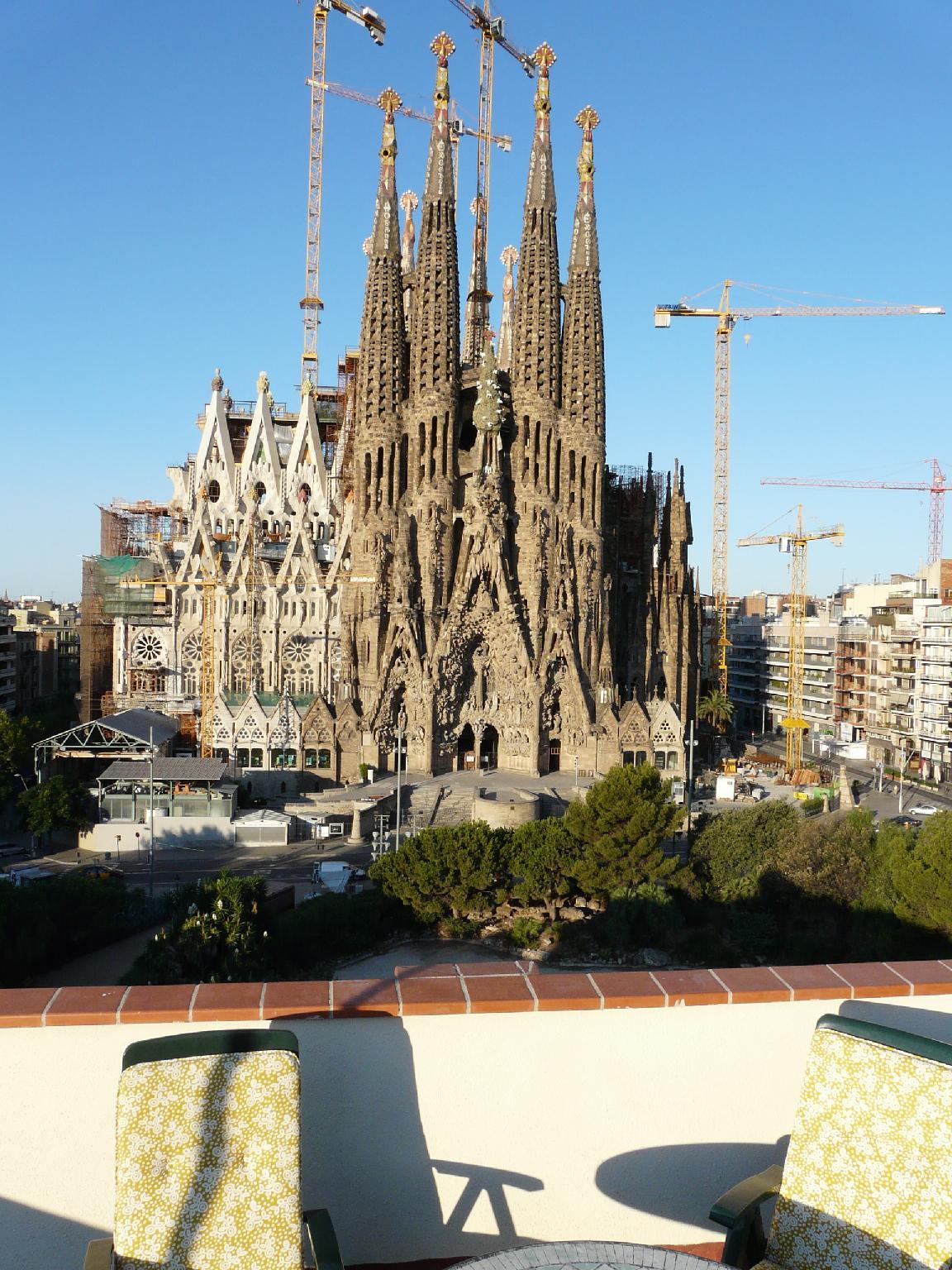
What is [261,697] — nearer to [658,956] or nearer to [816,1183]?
[658,956]

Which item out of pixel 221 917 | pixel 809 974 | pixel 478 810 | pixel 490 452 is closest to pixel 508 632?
pixel 490 452

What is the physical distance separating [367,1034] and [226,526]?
43750mm

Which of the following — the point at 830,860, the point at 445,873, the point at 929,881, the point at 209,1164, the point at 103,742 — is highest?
the point at 209,1164

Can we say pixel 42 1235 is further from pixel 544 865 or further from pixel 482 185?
pixel 482 185

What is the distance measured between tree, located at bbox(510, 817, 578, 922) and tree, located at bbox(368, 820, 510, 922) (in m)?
0.37

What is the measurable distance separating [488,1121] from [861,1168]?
1.58 meters

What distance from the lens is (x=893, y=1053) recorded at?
3.53 metres

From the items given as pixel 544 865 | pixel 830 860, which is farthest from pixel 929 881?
pixel 544 865

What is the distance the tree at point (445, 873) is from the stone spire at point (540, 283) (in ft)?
71.5

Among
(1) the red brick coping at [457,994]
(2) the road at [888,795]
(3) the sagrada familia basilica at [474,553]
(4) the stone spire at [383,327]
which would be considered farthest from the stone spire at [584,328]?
(1) the red brick coping at [457,994]

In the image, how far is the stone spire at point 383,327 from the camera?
121 feet

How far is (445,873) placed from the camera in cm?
2058

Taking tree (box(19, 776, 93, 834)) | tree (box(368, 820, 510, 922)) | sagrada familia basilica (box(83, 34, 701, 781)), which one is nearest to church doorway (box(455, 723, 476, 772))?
sagrada familia basilica (box(83, 34, 701, 781))

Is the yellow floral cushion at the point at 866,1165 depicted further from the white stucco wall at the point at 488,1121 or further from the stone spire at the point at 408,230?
the stone spire at the point at 408,230
